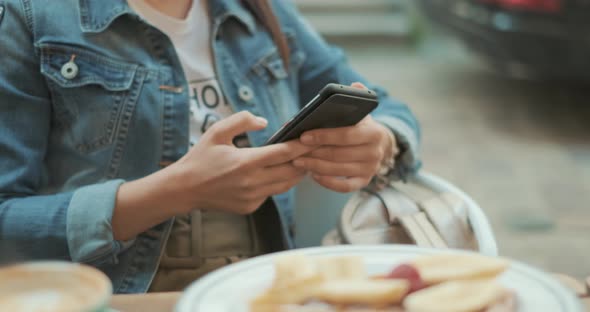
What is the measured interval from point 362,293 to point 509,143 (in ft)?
10.0

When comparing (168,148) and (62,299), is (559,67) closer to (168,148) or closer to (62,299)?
(168,148)

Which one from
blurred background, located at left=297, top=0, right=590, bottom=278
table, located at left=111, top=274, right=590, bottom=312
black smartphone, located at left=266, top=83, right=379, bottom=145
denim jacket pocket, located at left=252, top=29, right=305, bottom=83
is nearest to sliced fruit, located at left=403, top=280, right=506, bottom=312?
table, located at left=111, top=274, right=590, bottom=312

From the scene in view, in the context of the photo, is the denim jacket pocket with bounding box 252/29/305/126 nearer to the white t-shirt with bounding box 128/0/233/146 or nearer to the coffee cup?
the white t-shirt with bounding box 128/0/233/146

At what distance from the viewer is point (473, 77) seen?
15.8 ft

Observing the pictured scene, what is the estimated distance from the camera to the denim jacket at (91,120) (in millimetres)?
1029

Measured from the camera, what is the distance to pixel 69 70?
3.64 feet

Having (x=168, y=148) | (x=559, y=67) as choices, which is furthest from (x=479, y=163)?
(x=168, y=148)

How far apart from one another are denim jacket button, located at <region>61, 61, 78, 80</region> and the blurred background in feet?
5.77

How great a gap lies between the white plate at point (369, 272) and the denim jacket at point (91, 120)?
32 centimetres

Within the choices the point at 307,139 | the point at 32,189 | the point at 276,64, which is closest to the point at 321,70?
the point at 276,64

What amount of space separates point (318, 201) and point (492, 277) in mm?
616

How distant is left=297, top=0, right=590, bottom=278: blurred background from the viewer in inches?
111

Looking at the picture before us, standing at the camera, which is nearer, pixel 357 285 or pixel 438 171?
pixel 357 285

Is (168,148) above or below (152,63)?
below
